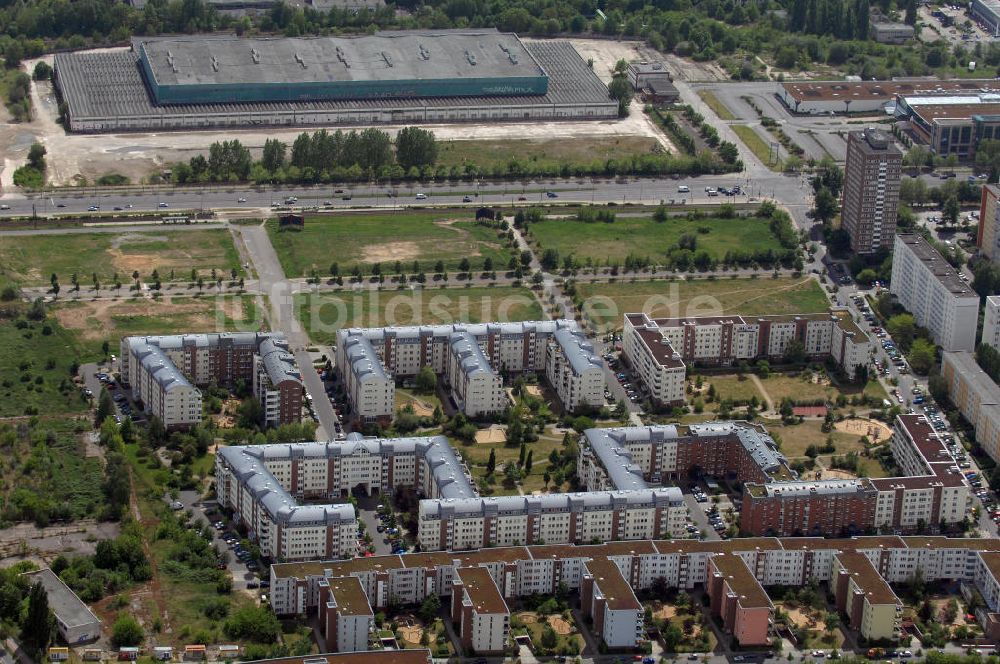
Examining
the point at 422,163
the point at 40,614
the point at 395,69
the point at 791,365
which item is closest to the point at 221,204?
the point at 422,163

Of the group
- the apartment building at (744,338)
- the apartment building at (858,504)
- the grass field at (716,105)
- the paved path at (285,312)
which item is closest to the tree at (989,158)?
the grass field at (716,105)

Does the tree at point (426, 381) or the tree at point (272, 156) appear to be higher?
the tree at point (272, 156)

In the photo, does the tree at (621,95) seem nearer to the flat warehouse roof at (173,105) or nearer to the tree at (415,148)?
the flat warehouse roof at (173,105)

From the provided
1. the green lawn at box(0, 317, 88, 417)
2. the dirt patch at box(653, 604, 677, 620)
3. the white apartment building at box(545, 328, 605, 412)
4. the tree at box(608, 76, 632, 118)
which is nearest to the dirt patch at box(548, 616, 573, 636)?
the dirt patch at box(653, 604, 677, 620)

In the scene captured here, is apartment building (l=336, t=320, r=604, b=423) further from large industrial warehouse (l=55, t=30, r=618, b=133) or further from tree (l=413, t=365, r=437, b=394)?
large industrial warehouse (l=55, t=30, r=618, b=133)

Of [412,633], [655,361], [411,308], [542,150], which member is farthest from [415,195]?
[412,633]

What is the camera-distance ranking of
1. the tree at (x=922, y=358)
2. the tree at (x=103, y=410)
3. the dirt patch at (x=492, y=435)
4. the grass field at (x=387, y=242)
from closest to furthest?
the tree at (x=103, y=410) → the dirt patch at (x=492, y=435) → the tree at (x=922, y=358) → the grass field at (x=387, y=242)
